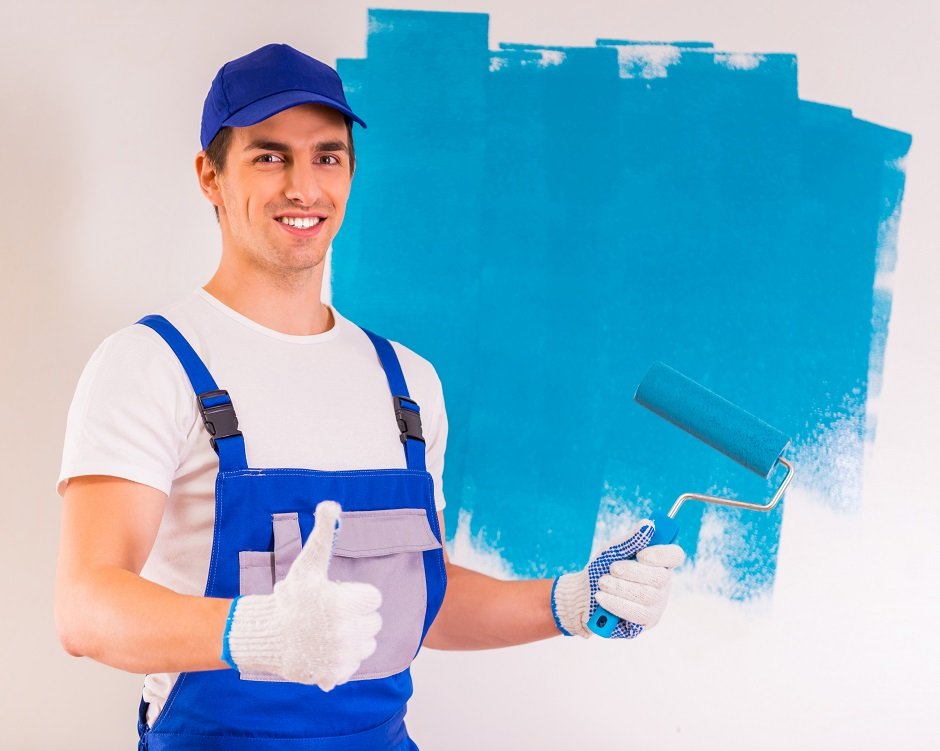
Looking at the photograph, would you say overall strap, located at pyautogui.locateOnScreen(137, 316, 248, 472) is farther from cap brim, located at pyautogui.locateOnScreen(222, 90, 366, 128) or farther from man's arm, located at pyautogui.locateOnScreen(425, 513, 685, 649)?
man's arm, located at pyautogui.locateOnScreen(425, 513, 685, 649)

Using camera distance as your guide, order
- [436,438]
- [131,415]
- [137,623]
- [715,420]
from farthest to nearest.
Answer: [436,438], [715,420], [131,415], [137,623]

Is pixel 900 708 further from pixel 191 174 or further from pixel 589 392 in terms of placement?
pixel 191 174

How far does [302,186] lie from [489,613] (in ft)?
2.23

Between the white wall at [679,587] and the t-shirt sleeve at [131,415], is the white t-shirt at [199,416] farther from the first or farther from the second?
the white wall at [679,587]

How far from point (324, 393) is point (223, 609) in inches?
17.7

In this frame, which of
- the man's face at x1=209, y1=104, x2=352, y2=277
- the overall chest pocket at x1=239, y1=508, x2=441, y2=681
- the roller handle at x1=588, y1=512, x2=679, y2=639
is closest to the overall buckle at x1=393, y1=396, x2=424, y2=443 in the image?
the overall chest pocket at x1=239, y1=508, x2=441, y2=681

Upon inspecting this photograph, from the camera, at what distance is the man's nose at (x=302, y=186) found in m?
1.30

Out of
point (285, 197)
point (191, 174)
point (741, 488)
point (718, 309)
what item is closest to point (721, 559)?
point (741, 488)

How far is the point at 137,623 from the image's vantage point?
3.14ft

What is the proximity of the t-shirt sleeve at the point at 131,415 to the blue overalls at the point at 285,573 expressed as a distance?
25mm

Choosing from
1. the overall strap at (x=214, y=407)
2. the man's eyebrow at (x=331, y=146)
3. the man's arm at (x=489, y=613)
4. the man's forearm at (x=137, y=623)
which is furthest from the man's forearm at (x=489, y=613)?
the man's eyebrow at (x=331, y=146)

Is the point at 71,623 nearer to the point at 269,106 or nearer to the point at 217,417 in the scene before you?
the point at 217,417

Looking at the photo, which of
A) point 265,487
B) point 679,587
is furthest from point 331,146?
point 679,587

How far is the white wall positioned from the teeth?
0.34 metres
